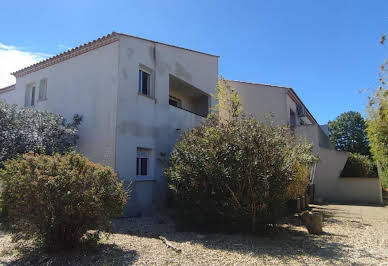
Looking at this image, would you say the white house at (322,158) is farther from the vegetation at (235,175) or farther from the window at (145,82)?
the vegetation at (235,175)

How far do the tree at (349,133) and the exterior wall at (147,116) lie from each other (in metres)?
28.5

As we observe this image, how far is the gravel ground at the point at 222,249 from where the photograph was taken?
5.60m

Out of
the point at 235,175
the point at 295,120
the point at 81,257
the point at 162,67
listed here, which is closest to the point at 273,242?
the point at 235,175

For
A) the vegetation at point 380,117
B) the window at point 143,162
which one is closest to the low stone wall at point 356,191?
the vegetation at point 380,117

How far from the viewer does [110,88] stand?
11.1 meters

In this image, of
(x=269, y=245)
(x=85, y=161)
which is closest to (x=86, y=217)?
(x=85, y=161)

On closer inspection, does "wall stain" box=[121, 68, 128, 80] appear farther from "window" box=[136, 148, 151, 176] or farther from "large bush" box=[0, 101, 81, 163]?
"window" box=[136, 148, 151, 176]

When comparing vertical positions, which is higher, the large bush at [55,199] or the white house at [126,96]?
the white house at [126,96]

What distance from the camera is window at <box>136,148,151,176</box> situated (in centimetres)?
1179

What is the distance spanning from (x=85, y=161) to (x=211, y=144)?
342cm

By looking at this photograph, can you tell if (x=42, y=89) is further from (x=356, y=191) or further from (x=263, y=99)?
(x=356, y=191)

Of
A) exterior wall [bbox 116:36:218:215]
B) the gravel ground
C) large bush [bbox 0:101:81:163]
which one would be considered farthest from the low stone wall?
large bush [bbox 0:101:81:163]

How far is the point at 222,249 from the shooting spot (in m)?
6.51

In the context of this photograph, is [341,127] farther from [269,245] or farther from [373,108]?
[269,245]
